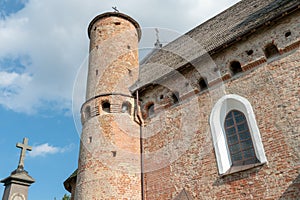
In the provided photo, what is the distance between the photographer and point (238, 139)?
948cm

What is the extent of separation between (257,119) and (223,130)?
131cm

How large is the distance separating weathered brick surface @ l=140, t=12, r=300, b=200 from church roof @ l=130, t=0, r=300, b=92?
13.7 inches

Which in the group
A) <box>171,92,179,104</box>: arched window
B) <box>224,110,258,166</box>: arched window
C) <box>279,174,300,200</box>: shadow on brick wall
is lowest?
<box>279,174,300,200</box>: shadow on brick wall

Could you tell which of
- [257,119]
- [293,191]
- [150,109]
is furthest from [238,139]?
[150,109]

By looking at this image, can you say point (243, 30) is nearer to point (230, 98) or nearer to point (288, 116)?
point (230, 98)

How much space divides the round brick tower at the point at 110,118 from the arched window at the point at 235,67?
4716 millimetres

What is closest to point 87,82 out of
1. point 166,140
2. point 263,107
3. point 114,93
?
point 114,93

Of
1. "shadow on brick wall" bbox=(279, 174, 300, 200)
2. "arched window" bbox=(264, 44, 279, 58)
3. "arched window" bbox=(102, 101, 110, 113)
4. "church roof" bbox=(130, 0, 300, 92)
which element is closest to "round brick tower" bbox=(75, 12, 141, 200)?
"arched window" bbox=(102, 101, 110, 113)

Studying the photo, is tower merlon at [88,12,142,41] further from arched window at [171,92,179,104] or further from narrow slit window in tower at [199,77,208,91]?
narrow slit window in tower at [199,77,208,91]

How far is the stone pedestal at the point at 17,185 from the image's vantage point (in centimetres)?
816

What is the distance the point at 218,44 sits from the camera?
11039 millimetres

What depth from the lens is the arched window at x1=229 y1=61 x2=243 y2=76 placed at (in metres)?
10.3

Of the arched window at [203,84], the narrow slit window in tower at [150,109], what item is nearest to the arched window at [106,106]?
the narrow slit window in tower at [150,109]

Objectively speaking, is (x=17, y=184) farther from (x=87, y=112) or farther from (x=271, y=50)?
(x=271, y=50)
